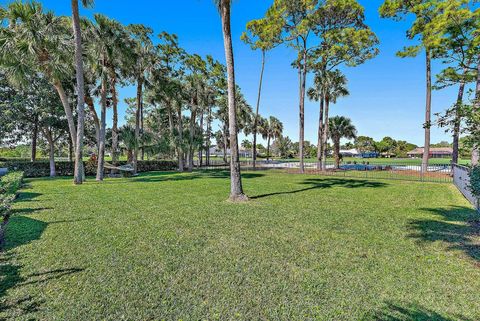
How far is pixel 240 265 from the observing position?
11.5 feet

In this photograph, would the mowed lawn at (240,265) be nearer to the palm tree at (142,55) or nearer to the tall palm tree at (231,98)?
the tall palm tree at (231,98)

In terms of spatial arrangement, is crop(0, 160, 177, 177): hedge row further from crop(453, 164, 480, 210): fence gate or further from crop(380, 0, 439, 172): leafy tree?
crop(380, 0, 439, 172): leafy tree

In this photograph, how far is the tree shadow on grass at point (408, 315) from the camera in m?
2.33

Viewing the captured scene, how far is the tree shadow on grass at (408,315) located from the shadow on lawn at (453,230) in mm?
2100

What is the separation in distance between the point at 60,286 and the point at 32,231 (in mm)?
2915

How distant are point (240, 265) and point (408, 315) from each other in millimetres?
2051

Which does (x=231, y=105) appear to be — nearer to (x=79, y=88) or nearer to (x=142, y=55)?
(x=79, y=88)

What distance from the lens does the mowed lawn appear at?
8.16ft

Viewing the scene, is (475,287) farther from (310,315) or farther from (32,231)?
(32,231)

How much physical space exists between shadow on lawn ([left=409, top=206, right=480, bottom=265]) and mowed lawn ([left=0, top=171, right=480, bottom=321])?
3cm

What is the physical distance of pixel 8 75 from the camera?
11312 millimetres

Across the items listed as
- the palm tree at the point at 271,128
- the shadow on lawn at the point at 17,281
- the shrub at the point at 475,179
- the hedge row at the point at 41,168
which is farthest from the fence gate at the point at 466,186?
the palm tree at the point at 271,128

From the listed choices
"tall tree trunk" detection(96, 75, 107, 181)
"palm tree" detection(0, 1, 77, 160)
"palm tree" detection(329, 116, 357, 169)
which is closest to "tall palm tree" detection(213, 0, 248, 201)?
"palm tree" detection(0, 1, 77, 160)

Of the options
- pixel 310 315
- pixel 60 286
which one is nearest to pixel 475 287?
pixel 310 315
